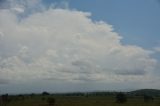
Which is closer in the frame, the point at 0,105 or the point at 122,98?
the point at 0,105

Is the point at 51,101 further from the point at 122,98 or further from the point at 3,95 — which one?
the point at 3,95

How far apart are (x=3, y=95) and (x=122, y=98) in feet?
207

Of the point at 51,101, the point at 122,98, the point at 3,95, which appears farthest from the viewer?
the point at 122,98

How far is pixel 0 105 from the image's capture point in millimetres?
67938

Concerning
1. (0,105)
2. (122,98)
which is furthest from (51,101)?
(0,105)

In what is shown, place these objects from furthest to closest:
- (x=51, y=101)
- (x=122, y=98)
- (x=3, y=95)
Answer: (x=122, y=98) → (x=51, y=101) → (x=3, y=95)

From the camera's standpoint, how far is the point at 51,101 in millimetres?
109000

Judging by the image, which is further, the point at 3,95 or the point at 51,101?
the point at 51,101

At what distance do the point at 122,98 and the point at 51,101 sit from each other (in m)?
25.9

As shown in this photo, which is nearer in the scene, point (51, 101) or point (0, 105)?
point (0, 105)

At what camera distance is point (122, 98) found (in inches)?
4865

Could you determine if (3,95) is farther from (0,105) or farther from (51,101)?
(51,101)

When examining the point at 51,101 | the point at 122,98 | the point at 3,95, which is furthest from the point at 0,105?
the point at 122,98

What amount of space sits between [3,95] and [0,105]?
2384mm
